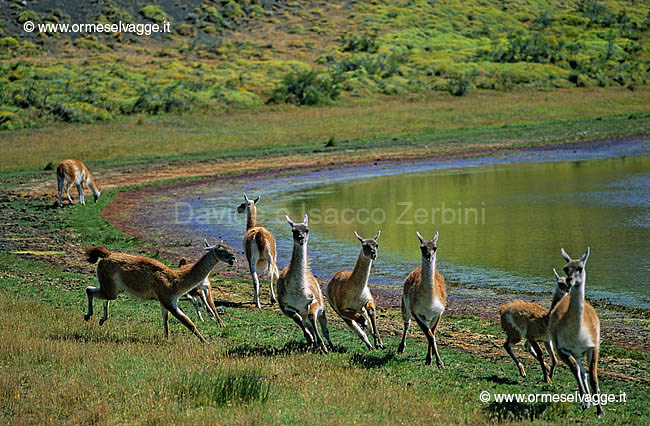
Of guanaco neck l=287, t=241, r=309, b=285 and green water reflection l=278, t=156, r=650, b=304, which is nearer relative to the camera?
guanaco neck l=287, t=241, r=309, b=285

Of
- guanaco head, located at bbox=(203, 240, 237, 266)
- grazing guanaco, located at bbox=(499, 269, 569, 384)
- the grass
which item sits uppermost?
the grass

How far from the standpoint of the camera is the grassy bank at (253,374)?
806 cm

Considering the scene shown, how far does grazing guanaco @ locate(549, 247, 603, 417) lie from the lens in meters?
8.59

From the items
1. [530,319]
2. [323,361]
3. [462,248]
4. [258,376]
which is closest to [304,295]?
[323,361]

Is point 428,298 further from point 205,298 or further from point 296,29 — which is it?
point 296,29

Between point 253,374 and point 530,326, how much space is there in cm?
363

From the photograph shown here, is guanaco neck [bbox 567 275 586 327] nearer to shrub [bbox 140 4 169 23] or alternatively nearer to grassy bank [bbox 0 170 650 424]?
grassy bank [bbox 0 170 650 424]

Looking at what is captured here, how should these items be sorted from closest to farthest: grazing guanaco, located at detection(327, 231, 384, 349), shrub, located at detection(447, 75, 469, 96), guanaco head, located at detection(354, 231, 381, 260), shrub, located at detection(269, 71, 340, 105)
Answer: guanaco head, located at detection(354, 231, 381, 260)
grazing guanaco, located at detection(327, 231, 384, 349)
shrub, located at detection(269, 71, 340, 105)
shrub, located at detection(447, 75, 469, 96)

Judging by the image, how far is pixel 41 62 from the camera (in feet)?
204

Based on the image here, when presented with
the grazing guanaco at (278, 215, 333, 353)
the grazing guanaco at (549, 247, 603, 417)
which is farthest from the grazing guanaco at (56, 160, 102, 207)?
the grazing guanaco at (549, 247, 603, 417)

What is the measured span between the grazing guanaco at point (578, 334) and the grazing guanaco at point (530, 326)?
2.04ft

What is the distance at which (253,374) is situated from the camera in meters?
9.13

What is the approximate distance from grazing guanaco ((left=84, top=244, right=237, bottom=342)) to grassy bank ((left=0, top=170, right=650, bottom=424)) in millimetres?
459

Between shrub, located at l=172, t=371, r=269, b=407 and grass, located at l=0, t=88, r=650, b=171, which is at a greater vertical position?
grass, located at l=0, t=88, r=650, b=171
